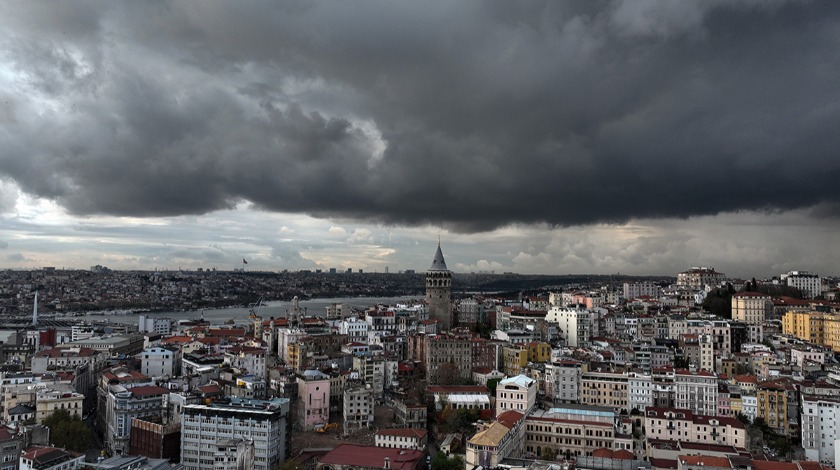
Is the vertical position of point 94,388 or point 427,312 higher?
point 427,312

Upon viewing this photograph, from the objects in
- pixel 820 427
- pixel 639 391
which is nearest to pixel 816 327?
pixel 820 427

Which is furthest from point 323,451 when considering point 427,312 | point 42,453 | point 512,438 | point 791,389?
point 427,312

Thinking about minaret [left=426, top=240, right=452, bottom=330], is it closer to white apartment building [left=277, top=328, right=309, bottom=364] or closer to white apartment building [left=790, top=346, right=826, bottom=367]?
white apartment building [left=277, top=328, right=309, bottom=364]

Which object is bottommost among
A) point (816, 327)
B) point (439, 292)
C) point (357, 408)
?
point (357, 408)

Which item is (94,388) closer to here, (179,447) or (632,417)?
(179,447)

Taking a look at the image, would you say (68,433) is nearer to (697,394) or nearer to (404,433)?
(404,433)

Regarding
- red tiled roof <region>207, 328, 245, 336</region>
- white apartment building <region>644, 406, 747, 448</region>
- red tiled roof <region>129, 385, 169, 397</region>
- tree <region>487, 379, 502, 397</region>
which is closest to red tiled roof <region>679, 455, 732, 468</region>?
white apartment building <region>644, 406, 747, 448</region>

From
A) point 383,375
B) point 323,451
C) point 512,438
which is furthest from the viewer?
point 383,375
